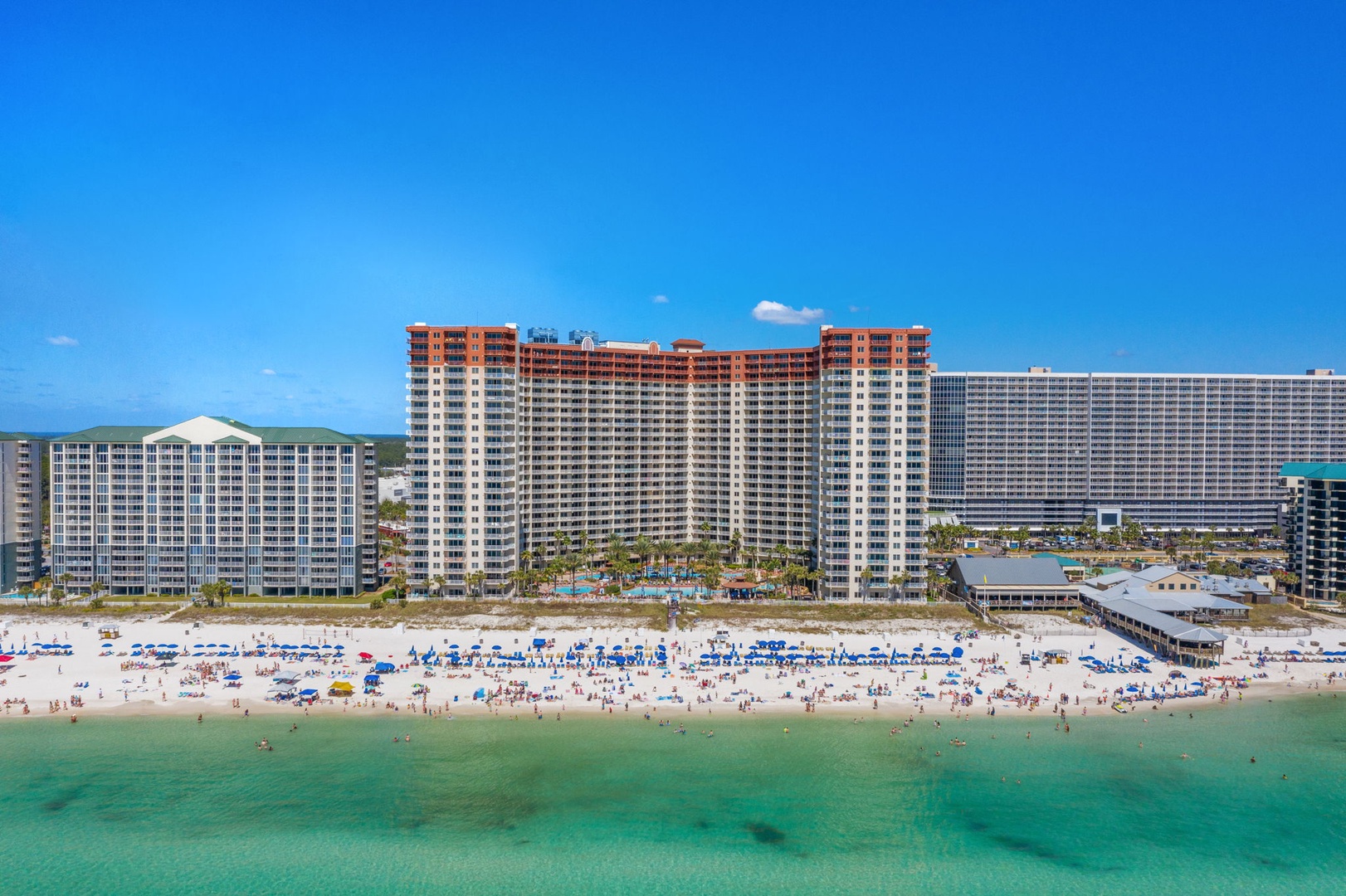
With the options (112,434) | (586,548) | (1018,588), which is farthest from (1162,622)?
(112,434)

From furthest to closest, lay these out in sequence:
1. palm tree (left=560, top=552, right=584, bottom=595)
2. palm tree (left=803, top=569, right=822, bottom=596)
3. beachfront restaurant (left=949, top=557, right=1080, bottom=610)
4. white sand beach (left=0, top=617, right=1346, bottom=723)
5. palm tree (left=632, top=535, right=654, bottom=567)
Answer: palm tree (left=632, top=535, right=654, bottom=567) → palm tree (left=560, top=552, right=584, bottom=595) → palm tree (left=803, top=569, right=822, bottom=596) → beachfront restaurant (left=949, top=557, right=1080, bottom=610) → white sand beach (left=0, top=617, right=1346, bottom=723)

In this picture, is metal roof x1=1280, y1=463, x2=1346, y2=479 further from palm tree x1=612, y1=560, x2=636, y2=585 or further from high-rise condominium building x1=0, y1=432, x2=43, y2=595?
high-rise condominium building x1=0, y1=432, x2=43, y2=595

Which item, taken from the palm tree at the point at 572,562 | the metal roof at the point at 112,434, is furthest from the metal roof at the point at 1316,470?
the metal roof at the point at 112,434

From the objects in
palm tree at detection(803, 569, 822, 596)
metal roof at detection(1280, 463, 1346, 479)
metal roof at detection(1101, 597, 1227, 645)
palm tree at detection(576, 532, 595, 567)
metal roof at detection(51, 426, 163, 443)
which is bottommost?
metal roof at detection(1101, 597, 1227, 645)

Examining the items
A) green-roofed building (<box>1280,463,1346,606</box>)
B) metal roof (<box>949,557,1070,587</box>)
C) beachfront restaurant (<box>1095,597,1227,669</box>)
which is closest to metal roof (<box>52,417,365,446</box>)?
metal roof (<box>949,557,1070,587</box>)

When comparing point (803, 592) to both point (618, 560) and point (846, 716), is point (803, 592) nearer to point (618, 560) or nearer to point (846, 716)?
point (618, 560)

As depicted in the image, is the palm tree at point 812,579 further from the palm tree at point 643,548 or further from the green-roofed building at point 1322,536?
the green-roofed building at point 1322,536

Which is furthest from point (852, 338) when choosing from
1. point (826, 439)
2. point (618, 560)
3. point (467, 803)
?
point (467, 803)

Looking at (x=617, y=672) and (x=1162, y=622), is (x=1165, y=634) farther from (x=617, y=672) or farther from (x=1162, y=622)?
(x=617, y=672)
